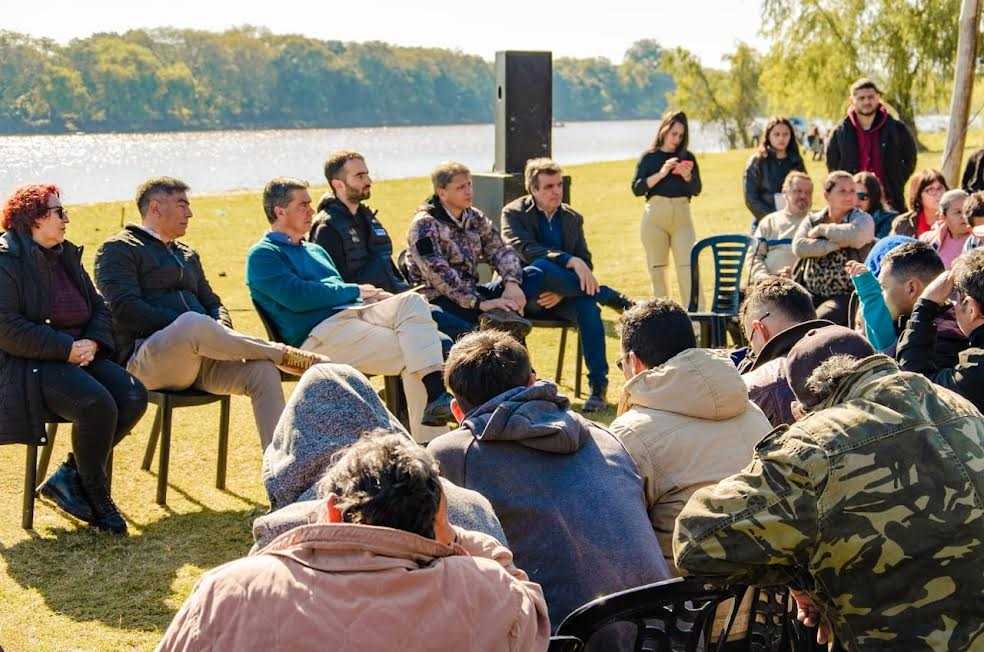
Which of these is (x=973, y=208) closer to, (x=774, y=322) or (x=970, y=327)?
(x=774, y=322)

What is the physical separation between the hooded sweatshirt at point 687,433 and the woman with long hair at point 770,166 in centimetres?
608

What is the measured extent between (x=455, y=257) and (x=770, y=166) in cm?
343

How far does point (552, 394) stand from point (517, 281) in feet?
13.0

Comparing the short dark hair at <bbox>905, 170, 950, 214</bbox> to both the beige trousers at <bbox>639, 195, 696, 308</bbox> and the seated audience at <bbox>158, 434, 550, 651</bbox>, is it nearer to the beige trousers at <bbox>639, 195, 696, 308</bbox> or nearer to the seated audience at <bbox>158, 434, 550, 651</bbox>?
the beige trousers at <bbox>639, 195, 696, 308</bbox>

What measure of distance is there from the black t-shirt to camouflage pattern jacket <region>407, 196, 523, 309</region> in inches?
104

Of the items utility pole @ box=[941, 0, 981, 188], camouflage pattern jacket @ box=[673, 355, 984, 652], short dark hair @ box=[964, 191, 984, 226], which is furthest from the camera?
utility pole @ box=[941, 0, 981, 188]

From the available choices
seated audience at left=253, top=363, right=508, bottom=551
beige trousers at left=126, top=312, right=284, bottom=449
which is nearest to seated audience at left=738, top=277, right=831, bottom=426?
seated audience at left=253, top=363, right=508, bottom=551

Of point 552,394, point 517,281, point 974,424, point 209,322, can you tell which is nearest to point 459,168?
point 517,281

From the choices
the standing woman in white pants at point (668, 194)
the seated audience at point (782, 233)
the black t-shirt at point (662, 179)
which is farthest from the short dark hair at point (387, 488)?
the black t-shirt at point (662, 179)

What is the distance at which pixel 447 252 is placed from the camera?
22.2 ft

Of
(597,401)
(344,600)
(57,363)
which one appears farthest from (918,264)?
(57,363)

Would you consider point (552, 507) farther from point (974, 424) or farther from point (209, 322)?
point (209, 322)

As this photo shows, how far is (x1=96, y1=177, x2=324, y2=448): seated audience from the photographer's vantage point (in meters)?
5.30

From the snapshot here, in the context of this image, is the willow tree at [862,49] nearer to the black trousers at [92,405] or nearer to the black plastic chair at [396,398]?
the black plastic chair at [396,398]
